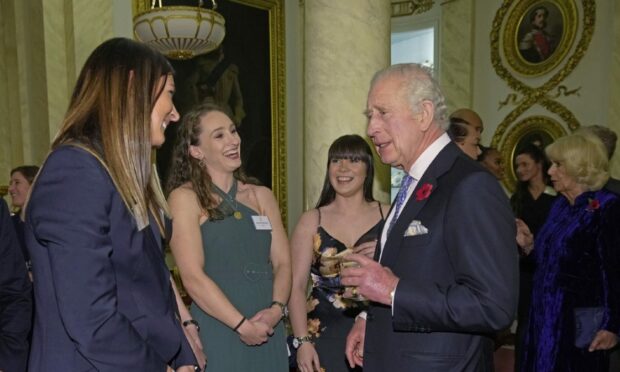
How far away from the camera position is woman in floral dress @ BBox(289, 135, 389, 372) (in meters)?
3.09

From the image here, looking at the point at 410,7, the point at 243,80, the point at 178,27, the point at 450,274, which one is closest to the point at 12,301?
the point at 450,274

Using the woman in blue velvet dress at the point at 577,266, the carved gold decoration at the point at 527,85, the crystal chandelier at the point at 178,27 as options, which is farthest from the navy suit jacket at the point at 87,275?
the carved gold decoration at the point at 527,85

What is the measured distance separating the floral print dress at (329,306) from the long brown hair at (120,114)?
1.62m

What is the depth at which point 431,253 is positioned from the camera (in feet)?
6.20

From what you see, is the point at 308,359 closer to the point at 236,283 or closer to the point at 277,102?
the point at 236,283

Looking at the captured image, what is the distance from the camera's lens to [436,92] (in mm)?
2027

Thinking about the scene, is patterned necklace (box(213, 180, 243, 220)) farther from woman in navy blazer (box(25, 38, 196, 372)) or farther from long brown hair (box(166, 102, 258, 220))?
woman in navy blazer (box(25, 38, 196, 372))

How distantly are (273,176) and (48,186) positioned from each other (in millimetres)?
7498

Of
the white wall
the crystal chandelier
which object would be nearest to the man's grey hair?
the crystal chandelier

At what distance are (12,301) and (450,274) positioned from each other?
1.97 meters

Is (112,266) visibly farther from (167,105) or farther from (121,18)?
(121,18)

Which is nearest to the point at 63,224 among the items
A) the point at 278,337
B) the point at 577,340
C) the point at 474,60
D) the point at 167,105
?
the point at 167,105

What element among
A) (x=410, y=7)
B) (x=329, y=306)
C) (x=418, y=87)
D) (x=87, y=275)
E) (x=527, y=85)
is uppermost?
(x=410, y=7)

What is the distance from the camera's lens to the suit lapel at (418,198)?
1.96 metres
